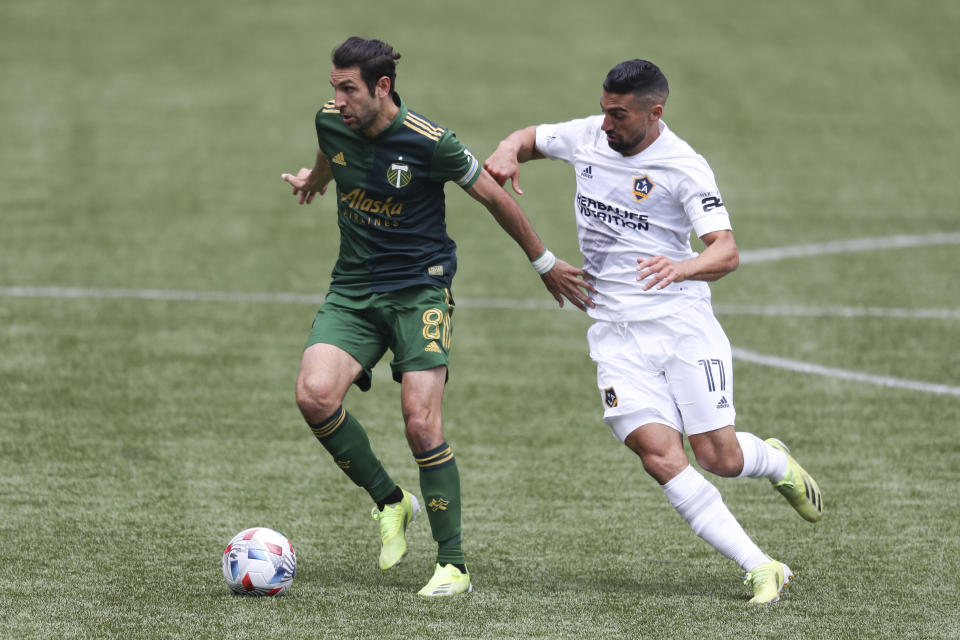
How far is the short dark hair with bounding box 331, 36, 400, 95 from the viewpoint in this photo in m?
6.57

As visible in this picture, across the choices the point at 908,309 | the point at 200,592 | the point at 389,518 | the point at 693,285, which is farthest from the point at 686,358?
the point at 908,309

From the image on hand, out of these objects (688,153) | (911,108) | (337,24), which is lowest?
(688,153)

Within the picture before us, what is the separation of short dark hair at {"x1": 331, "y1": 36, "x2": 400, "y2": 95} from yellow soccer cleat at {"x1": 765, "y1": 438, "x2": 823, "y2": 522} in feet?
9.25

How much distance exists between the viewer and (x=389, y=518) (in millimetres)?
7098

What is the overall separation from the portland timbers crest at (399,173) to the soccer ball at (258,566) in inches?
71.5

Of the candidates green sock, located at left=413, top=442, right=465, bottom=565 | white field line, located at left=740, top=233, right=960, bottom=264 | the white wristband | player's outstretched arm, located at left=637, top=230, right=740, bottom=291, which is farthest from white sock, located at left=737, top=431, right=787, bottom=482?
white field line, located at left=740, top=233, right=960, bottom=264

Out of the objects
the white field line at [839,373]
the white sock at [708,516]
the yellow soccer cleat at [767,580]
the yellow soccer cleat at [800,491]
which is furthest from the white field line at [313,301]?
the yellow soccer cleat at [767,580]

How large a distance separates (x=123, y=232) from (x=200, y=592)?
8.73 meters

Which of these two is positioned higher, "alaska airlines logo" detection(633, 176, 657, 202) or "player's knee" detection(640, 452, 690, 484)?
"alaska airlines logo" detection(633, 176, 657, 202)

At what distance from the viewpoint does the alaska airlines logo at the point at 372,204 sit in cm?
693

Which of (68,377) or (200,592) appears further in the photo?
(68,377)

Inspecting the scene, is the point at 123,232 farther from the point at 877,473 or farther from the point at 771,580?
the point at 771,580

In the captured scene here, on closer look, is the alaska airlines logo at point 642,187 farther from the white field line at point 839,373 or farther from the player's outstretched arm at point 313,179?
the white field line at point 839,373

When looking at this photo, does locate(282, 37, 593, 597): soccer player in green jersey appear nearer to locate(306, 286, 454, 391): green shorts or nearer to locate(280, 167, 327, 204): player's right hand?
locate(306, 286, 454, 391): green shorts
